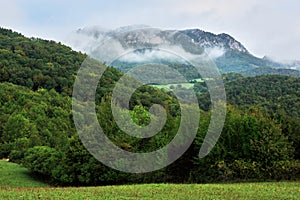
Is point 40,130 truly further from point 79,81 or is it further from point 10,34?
point 10,34

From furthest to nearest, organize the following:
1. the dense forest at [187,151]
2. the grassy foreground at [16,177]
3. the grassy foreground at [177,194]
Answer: the grassy foreground at [16,177], the dense forest at [187,151], the grassy foreground at [177,194]

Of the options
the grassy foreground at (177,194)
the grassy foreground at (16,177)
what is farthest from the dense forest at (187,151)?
the grassy foreground at (177,194)

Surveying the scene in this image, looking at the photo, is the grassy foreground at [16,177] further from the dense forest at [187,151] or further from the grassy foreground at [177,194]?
the grassy foreground at [177,194]

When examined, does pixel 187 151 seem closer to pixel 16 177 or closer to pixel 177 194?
pixel 177 194

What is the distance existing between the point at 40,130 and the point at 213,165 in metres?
52.8

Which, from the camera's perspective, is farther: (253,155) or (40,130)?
(40,130)

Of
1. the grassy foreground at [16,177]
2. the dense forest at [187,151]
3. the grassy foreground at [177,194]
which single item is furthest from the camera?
the grassy foreground at [16,177]

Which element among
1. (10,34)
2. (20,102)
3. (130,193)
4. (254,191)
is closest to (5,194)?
(130,193)

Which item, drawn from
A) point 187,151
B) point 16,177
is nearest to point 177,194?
point 187,151

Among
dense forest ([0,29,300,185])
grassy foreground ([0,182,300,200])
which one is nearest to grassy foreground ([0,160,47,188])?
dense forest ([0,29,300,185])

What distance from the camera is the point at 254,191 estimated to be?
2477cm

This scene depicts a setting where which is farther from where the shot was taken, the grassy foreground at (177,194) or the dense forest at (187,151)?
the dense forest at (187,151)

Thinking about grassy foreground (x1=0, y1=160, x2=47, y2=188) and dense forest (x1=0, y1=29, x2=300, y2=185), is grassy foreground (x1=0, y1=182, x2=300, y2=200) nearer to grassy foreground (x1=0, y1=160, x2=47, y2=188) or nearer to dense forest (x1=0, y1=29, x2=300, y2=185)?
dense forest (x1=0, y1=29, x2=300, y2=185)

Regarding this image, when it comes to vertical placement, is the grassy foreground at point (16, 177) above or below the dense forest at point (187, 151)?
below
